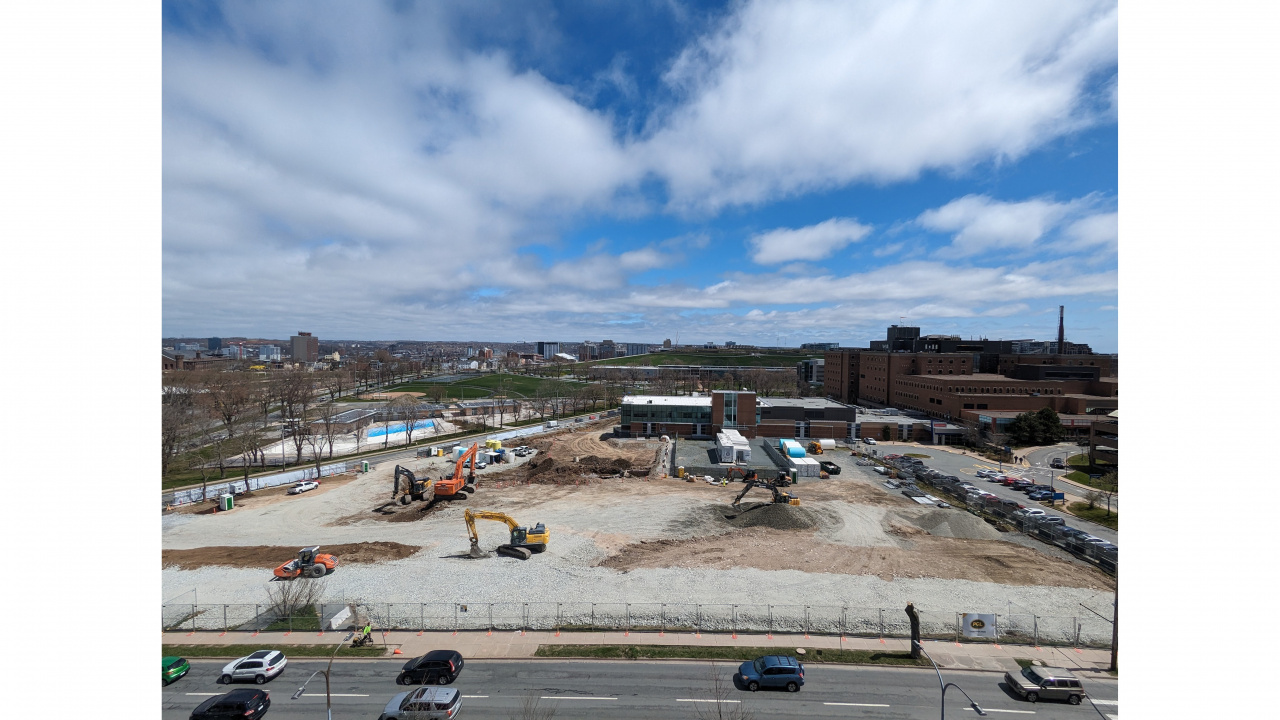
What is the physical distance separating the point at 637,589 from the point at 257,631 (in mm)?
17482

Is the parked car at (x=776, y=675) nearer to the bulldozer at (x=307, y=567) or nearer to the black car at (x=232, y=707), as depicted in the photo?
the black car at (x=232, y=707)

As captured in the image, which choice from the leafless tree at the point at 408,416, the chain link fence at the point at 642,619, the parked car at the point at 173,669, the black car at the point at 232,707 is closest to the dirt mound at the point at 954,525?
the chain link fence at the point at 642,619

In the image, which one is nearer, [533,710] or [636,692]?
[533,710]

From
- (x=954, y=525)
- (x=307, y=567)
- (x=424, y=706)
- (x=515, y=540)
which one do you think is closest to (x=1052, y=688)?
(x=954, y=525)

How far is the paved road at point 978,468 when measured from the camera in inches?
1401

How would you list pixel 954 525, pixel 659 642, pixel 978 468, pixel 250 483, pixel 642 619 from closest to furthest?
1. pixel 659 642
2. pixel 642 619
3. pixel 954 525
4. pixel 250 483
5. pixel 978 468

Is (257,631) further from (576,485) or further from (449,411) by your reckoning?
(449,411)

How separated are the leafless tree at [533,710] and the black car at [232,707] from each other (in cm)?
862

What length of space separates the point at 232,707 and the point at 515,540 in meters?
14.9

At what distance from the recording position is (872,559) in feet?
93.5

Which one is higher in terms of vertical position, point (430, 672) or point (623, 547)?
point (430, 672)

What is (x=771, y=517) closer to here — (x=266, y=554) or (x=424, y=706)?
(x=424, y=706)

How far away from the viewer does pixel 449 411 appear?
96.6 m

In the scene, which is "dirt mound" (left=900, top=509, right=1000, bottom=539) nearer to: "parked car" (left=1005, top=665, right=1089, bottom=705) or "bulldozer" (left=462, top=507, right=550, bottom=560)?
"parked car" (left=1005, top=665, right=1089, bottom=705)
